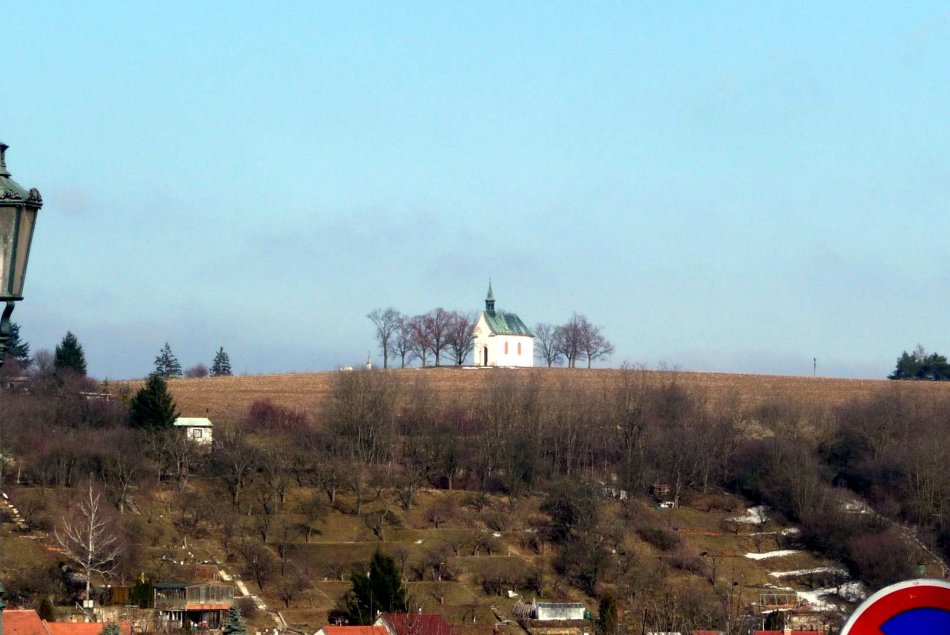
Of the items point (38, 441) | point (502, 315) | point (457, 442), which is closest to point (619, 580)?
point (457, 442)

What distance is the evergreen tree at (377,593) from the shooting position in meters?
52.6

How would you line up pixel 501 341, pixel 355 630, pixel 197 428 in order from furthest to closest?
1. pixel 501 341
2. pixel 197 428
3. pixel 355 630

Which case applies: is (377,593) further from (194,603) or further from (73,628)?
(73,628)

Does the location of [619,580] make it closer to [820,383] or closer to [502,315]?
[820,383]

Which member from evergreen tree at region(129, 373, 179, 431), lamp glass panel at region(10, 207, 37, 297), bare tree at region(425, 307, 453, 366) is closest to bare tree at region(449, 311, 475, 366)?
bare tree at region(425, 307, 453, 366)

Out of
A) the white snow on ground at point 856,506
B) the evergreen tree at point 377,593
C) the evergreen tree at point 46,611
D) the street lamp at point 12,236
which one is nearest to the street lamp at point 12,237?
the street lamp at point 12,236

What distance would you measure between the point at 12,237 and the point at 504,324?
11549 centimetres

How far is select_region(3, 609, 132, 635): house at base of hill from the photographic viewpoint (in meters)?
41.0

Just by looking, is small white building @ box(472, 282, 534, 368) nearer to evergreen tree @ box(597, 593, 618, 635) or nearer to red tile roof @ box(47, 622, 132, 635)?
evergreen tree @ box(597, 593, 618, 635)

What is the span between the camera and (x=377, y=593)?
2084 inches

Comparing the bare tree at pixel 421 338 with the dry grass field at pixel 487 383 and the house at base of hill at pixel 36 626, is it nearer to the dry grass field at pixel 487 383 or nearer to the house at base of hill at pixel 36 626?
the dry grass field at pixel 487 383

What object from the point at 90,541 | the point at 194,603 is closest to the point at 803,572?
the point at 194,603

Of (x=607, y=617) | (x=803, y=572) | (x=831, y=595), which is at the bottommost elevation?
(x=831, y=595)

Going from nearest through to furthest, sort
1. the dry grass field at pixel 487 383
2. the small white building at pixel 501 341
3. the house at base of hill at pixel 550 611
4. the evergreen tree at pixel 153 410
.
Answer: the house at base of hill at pixel 550 611 → the evergreen tree at pixel 153 410 → the dry grass field at pixel 487 383 → the small white building at pixel 501 341
